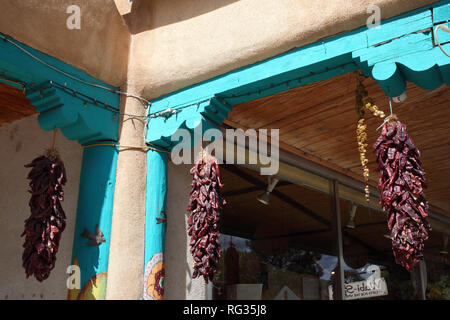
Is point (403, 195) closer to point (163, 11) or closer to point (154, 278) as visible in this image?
point (154, 278)

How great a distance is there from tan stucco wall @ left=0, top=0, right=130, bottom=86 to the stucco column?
288 millimetres

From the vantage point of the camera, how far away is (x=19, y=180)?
4.04m

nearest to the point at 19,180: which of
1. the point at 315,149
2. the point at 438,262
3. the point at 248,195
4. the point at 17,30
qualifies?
the point at 17,30

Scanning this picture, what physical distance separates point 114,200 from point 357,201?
3.47m

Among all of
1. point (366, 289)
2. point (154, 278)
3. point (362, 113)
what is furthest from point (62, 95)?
point (366, 289)

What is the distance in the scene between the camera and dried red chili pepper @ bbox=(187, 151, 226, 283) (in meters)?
3.10

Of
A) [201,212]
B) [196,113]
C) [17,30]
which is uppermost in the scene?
[17,30]

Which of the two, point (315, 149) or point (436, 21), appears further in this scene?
point (315, 149)

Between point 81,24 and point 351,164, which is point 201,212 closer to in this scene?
point 81,24

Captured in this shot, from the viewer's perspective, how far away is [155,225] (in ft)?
12.1

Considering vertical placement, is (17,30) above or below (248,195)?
above

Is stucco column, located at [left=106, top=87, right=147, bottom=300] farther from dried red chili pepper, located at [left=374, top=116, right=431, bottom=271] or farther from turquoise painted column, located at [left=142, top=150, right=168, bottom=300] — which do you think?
dried red chili pepper, located at [left=374, top=116, right=431, bottom=271]

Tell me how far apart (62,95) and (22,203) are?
1.11m

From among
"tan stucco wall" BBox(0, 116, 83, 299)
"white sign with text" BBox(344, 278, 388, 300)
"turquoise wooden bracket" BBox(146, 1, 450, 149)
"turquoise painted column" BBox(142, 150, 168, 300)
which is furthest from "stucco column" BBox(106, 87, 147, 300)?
"white sign with text" BBox(344, 278, 388, 300)
